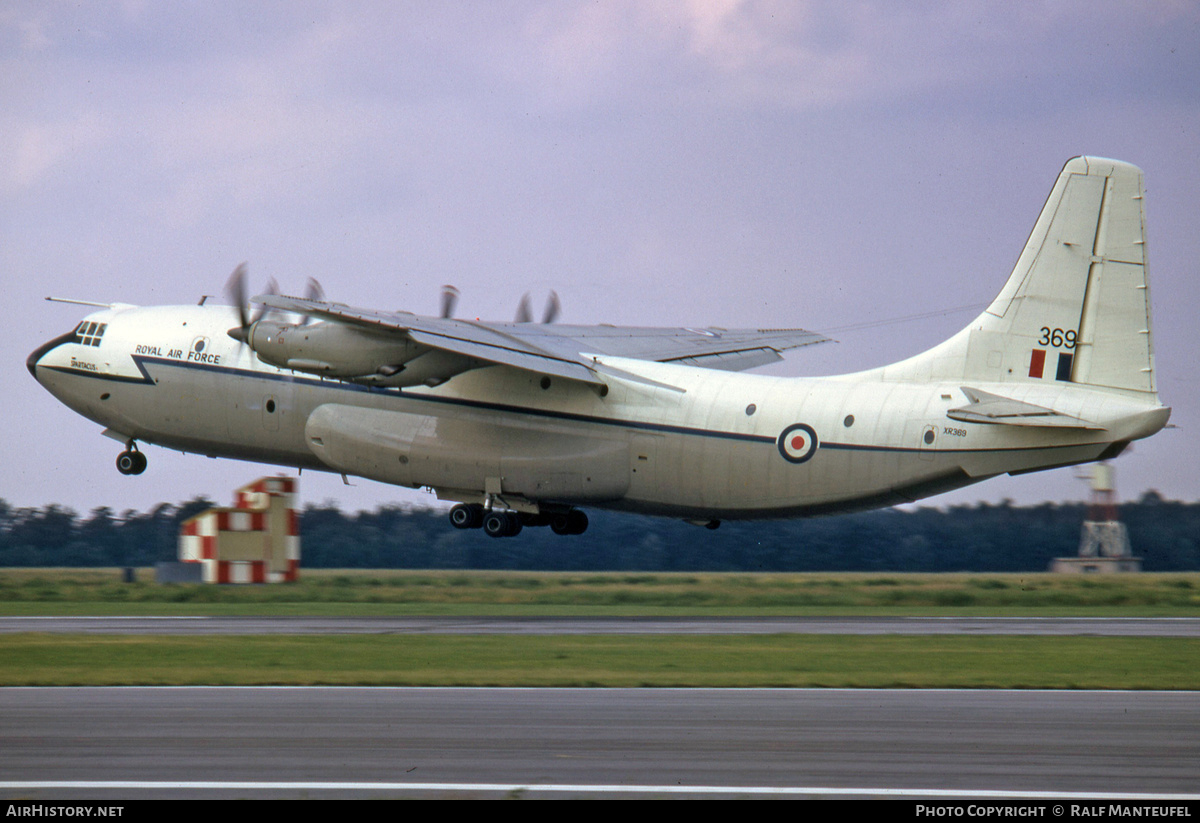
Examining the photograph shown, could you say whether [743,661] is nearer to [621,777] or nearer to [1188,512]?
[621,777]

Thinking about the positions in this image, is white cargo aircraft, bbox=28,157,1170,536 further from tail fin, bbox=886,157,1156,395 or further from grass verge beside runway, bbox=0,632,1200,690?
grass verge beside runway, bbox=0,632,1200,690

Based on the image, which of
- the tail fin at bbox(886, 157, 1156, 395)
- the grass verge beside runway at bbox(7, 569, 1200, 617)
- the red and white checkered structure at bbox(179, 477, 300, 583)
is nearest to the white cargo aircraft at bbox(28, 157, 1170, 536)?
the tail fin at bbox(886, 157, 1156, 395)

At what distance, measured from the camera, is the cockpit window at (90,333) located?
118 ft

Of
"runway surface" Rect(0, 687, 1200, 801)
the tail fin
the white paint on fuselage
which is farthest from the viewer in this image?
the white paint on fuselage

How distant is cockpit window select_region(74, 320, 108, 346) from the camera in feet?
118

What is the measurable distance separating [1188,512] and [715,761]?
39.3 metres

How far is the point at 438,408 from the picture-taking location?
106ft

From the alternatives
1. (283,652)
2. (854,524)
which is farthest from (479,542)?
(283,652)

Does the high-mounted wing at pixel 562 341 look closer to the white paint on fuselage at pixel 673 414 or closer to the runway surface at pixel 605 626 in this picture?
the white paint on fuselage at pixel 673 414

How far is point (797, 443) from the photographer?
28906 millimetres

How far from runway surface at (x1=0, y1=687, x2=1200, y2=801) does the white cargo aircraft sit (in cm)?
1075

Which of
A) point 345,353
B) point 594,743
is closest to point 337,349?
point 345,353

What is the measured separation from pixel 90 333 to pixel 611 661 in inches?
868

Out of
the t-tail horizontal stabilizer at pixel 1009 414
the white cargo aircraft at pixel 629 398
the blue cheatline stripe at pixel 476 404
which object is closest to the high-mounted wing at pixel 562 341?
the white cargo aircraft at pixel 629 398
